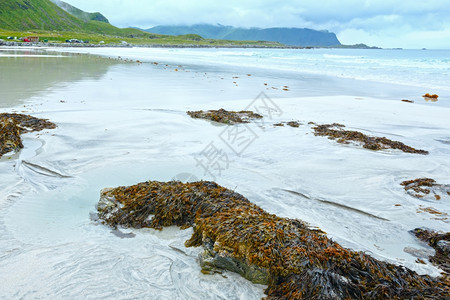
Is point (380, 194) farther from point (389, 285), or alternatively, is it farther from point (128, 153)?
point (128, 153)

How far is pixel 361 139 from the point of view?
23.5ft

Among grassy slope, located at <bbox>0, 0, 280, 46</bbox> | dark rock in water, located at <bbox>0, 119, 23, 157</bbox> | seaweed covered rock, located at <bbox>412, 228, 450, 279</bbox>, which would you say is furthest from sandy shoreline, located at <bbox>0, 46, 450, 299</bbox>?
grassy slope, located at <bbox>0, 0, 280, 46</bbox>

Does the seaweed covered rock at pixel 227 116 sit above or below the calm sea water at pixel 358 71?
below

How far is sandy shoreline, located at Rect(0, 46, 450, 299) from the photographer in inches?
113

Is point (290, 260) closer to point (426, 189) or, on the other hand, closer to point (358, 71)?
point (426, 189)

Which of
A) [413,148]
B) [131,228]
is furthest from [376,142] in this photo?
[131,228]

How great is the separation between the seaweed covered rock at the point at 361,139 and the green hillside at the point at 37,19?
391ft

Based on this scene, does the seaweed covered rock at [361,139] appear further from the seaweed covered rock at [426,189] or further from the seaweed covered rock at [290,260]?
the seaweed covered rock at [290,260]

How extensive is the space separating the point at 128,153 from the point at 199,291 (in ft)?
12.2

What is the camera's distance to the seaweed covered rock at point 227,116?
8.66 metres

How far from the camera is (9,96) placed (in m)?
10.1

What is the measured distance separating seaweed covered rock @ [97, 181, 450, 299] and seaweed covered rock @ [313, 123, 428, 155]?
4.15 meters

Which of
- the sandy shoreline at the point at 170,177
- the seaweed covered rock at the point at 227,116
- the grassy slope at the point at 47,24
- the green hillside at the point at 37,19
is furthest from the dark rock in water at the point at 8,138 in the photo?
the green hillside at the point at 37,19

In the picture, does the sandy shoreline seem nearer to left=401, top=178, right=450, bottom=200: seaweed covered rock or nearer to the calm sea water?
left=401, top=178, right=450, bottom=200: seaweed covered rock
